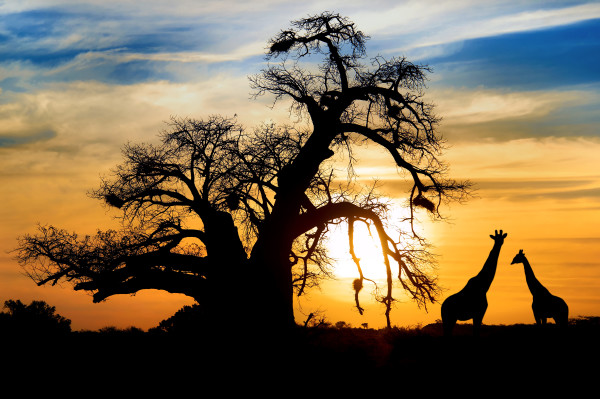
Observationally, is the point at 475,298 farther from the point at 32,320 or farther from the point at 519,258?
the point at 32,320

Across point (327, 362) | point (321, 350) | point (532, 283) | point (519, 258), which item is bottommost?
point (327, 362)

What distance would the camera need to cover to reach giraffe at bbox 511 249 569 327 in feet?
56.4

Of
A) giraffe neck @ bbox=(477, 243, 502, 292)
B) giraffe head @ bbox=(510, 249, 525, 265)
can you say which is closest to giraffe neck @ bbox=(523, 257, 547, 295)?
giraffe head @ bbox=(510, 249, 525, 265)

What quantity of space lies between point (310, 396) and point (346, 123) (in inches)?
319

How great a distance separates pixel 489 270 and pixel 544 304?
123 inches

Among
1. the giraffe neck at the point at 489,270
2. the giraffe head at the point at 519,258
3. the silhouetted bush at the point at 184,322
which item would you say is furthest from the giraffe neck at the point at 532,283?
the silhouetted bush at the point at 184,322

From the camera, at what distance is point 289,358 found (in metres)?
16.2

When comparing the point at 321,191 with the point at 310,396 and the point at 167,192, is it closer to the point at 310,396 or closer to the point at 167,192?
the point at 167,192

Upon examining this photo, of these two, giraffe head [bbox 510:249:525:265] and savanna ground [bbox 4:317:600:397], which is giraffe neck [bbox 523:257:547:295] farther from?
savanna ground [bbox 4:317:600:397]

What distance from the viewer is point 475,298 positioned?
15180 millimetres

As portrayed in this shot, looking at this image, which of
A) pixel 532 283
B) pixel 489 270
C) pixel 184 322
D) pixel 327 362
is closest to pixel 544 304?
pixel 532 283

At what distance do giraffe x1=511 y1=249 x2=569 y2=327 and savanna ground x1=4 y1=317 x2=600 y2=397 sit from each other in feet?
2.29

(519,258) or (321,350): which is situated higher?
(519,258)

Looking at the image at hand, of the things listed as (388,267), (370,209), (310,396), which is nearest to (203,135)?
(370,209)
